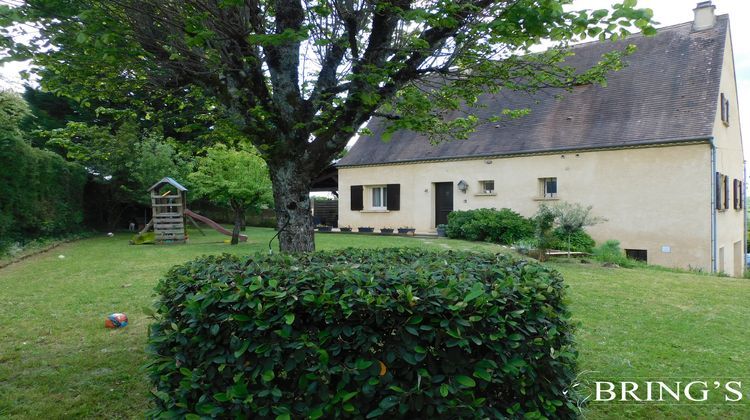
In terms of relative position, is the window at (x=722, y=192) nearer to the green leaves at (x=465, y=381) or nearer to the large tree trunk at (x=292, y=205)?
the large tree trunk at (x=292, y=205)

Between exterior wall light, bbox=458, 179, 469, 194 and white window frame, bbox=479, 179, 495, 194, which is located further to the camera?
exterior wall light, bbox=458, 179, 469, 194

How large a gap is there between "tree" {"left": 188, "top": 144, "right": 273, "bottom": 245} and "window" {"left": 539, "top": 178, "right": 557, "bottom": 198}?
378 inches

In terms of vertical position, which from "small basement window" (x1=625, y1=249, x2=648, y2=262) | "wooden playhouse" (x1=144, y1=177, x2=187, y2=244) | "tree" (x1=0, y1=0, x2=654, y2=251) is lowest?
"small basement window" (x1=625, y1=249, x2=648, y2=262)

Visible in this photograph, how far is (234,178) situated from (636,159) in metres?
12.8

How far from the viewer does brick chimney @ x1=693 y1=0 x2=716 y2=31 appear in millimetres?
16141

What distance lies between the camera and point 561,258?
41.1 feet

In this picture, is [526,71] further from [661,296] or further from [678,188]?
[678,188]

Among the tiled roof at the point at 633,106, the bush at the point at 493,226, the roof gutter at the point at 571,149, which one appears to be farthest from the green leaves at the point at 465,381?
the roof gutter at the point at 571,149

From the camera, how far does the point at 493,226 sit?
51.5 ft

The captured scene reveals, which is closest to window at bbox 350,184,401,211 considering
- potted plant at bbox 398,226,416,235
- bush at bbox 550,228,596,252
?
potted plant at bbox 398,226,416,235

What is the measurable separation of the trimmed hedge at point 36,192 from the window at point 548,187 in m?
16.3

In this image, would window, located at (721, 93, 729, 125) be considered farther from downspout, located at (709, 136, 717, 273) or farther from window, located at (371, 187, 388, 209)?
window, located at (371, 187, 388, 209)

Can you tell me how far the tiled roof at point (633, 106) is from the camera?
48.1 ft

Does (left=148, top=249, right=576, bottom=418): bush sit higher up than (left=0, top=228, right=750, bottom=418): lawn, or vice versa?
(left=148, top=249, right=576, bottom=418): bush
